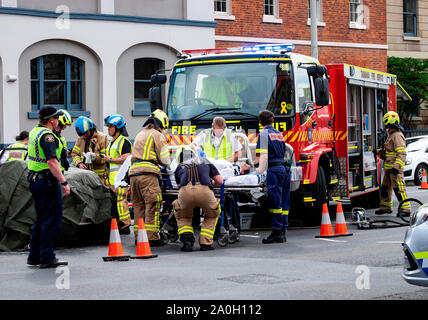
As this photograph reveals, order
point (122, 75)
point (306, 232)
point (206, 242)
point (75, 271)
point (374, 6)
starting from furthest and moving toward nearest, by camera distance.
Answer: point (374, 6) → point (122, 75) → point (306, 232) → point (206, 242) → point (75, 271)

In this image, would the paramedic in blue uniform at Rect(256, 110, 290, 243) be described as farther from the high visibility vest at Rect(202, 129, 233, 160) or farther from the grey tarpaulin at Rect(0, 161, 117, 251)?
the grey tarpaulin at Rect(0, 161, 117, 251)

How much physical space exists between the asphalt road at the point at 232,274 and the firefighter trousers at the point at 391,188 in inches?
144

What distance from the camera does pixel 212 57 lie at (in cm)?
1549

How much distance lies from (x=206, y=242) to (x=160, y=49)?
52.2ft

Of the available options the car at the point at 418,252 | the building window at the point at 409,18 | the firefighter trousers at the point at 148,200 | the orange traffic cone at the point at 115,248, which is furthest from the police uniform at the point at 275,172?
the building window at the point at 409,18

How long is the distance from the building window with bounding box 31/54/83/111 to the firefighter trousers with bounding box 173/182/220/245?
13437 mm

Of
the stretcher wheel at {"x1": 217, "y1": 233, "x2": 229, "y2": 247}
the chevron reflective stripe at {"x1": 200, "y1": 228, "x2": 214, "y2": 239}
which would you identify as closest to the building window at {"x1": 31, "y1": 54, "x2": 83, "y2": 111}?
the stretcher wheel at {"x1": 217, "y1": 233, "x2": 229, "y2": 247}

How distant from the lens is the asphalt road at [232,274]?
8945 millimetres

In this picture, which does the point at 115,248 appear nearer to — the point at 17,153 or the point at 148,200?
the point at 148,200

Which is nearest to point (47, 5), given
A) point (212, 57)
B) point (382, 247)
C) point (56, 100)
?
point (56, 100)

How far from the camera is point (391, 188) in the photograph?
17.9 meters

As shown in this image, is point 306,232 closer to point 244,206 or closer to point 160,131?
point 244,206

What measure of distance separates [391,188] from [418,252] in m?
10.2

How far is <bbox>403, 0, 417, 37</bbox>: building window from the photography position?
40312 mm
